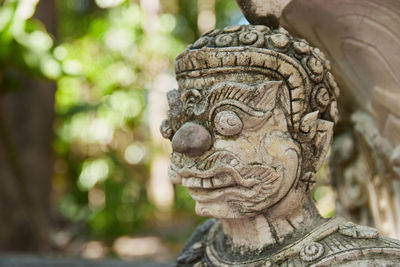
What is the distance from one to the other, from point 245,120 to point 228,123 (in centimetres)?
6

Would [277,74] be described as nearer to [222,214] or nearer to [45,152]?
[222,214]

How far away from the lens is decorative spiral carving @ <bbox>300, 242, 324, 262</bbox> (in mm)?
1470

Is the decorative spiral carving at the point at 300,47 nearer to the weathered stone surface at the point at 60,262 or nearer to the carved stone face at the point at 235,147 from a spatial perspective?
the carved stone face at the point at 235,147

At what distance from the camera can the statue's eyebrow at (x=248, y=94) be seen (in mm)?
1486

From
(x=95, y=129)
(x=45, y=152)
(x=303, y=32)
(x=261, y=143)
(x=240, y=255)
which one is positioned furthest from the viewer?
(x=95, y=129)

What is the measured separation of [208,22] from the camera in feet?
29.8

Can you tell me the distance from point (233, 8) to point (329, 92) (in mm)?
8604

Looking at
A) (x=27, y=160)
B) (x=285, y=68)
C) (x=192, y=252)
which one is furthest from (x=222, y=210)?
(x=27, y=160)

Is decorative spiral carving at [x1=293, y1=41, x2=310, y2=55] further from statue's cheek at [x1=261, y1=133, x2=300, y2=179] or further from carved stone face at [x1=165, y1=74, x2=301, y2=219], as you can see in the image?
statue's cheek at [x1=261, y1=133, x2=300, y2=179]

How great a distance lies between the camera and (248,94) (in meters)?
1.49

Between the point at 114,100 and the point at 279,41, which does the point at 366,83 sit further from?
the point at 114,100

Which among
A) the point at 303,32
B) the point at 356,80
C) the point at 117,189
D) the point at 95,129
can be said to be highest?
the point at 95,129

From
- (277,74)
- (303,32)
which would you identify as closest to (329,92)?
(277,74)

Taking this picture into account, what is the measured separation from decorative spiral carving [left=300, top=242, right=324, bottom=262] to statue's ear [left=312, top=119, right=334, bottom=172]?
27 cm
